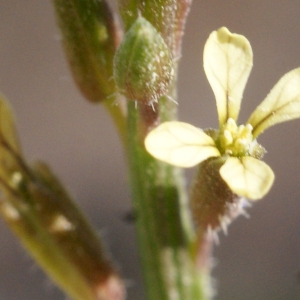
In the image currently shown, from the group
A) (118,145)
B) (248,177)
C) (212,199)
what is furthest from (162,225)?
(118,145)

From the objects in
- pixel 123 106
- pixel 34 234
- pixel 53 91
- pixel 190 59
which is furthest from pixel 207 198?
pixel 53 91

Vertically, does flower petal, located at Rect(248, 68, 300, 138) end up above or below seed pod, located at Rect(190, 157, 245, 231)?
above

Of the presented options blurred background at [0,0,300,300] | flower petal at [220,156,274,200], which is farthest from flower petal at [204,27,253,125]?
blurred background at [0,0,300,300]

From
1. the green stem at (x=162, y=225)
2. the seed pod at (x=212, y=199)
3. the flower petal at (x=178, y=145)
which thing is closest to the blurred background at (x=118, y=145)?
the green stem at (x=162, y=225)

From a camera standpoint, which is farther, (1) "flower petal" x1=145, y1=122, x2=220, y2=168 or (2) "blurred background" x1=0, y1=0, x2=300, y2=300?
(2) "blurred background" x1=0, y1=0, x2=300, y2=300

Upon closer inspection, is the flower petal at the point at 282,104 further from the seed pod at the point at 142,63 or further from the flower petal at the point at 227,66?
the seed pod at the point at 142,63

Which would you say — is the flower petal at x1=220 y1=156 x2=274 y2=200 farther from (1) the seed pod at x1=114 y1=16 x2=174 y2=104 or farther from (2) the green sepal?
(2) the green sepal
